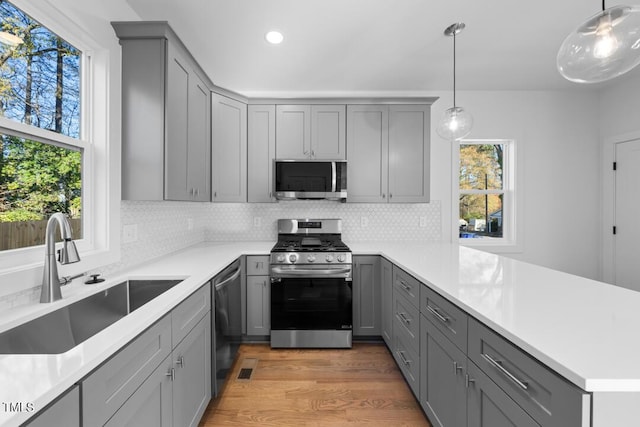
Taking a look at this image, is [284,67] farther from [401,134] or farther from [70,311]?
[70,311]

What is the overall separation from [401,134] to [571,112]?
2.04m

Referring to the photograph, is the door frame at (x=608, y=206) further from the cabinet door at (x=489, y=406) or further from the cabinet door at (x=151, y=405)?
the cabinet door at (x=151, y=405)

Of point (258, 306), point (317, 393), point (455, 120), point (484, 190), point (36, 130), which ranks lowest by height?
point (317, 393)

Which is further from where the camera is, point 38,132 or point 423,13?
point 423,13

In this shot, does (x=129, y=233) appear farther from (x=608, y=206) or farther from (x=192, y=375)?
(x=608, y=206)

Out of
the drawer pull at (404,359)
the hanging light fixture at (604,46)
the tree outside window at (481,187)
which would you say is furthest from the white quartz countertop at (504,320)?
the tree outside window at (481,187)

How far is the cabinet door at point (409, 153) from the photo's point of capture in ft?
10.1

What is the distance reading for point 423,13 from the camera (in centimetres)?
201

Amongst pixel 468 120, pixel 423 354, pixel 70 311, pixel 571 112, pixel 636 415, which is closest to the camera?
pixel 636 415

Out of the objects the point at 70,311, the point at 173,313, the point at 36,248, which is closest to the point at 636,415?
the point at 173,313

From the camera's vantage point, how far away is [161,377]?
1.21m

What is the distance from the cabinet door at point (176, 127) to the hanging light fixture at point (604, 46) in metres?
2.09

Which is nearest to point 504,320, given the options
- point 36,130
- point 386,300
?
point 386,300

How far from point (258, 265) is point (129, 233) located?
111cm
